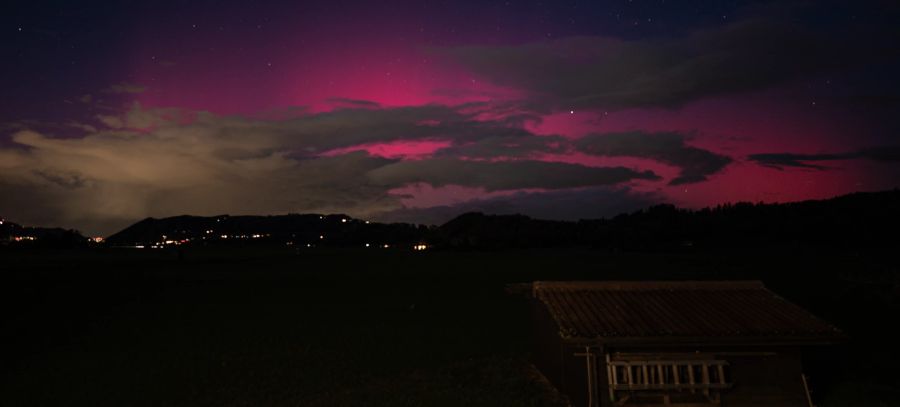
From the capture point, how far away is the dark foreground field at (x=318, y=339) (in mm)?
21172

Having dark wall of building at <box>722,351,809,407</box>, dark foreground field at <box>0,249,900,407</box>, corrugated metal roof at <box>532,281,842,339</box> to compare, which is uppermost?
corrugated metal roof at <box>532,281,842,339</box>

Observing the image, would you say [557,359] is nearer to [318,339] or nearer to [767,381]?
[767,381]

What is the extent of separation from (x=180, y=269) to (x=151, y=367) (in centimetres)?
7247

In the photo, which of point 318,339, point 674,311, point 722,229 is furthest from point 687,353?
point 722,229

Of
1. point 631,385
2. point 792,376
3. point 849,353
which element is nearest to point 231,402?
point 631,385

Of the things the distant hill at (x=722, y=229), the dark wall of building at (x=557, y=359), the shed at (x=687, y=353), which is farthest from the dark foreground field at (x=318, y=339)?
the distant hill at (x=722, y=229)

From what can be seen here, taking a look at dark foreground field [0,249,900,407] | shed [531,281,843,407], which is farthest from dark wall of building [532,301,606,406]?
dark foreground field [0,249,900,407]

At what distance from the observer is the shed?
52.1ft

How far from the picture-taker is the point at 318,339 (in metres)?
33.6

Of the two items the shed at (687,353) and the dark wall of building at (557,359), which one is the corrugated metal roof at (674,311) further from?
the dark wall of building at (557,359)

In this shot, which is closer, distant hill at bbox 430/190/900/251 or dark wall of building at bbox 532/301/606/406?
dark wall of building at bbox 532/301/606/406

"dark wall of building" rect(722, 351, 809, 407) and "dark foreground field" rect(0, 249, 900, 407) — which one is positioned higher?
"dark wall of building" rect(722, 351, 809, 407)

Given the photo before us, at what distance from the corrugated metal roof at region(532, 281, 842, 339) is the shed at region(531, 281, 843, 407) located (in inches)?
1.2

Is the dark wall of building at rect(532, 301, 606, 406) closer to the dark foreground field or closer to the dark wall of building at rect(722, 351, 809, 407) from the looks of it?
the dark foreground field
